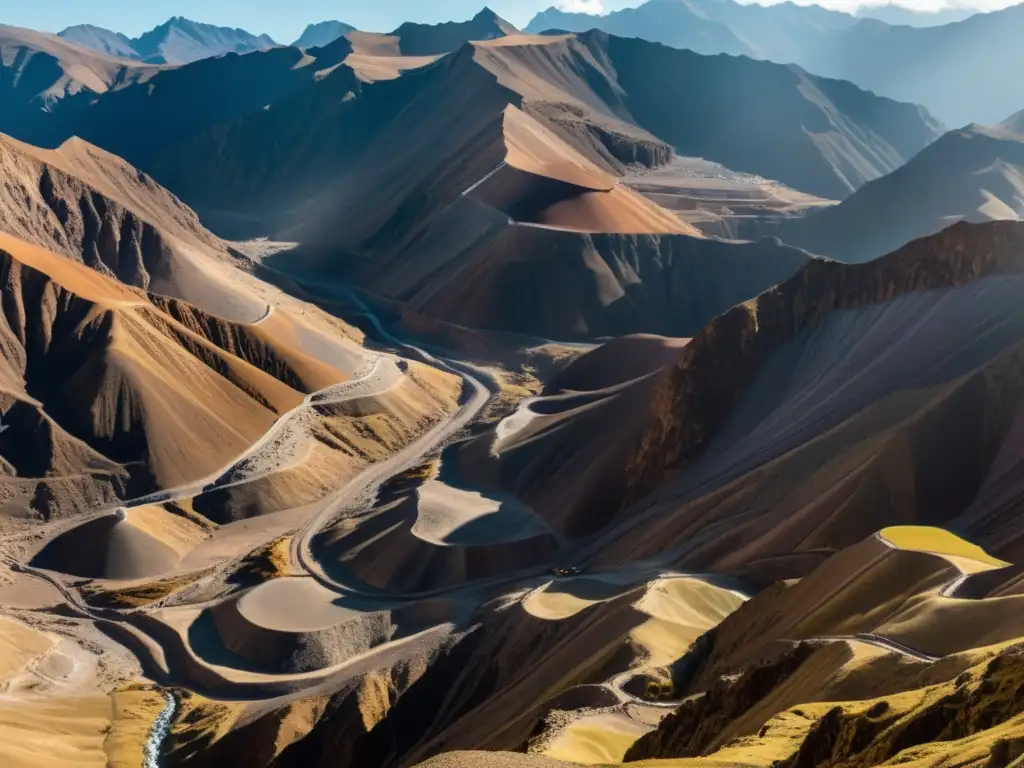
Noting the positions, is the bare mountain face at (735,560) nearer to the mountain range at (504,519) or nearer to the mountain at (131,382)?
the mountain range at (504,519)

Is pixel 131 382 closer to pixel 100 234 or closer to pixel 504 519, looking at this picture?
pixel 504 519

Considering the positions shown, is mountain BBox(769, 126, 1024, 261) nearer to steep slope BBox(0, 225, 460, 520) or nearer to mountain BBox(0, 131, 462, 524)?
mountain BBox(0, 131, 462, 524)

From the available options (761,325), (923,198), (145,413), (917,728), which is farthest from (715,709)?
(923,198)

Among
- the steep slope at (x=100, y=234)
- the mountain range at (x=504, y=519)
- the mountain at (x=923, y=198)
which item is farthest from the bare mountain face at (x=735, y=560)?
the mountain at (x=923, y=198)

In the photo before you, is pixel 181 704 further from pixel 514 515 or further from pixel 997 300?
pixel 997 300

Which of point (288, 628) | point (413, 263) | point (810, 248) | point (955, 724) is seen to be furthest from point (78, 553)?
point (810, 248)

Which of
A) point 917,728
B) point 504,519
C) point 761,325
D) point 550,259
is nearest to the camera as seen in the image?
point 917,728

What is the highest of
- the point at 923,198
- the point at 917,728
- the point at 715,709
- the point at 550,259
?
the point at 923,198
